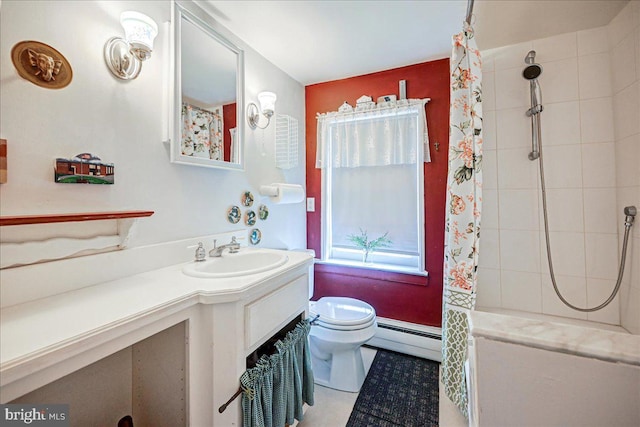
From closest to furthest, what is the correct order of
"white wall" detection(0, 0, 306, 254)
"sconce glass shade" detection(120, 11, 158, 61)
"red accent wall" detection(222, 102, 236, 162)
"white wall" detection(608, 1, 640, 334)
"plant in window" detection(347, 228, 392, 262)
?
"white wall" detection(0, 0, 306, 254) → "sconce glass shade" detection(120, 11, 158, 61) → "white wall" detection(608, 1, 640, 334) → "red accent wall" detection(222, 102, 236, 162) → "plant in window" detection(347, 228, 392, 262)

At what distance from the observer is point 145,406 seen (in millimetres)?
1065

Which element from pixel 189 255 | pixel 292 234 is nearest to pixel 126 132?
pixel 189 255

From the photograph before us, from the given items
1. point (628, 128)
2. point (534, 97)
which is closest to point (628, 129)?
point (628, 128)

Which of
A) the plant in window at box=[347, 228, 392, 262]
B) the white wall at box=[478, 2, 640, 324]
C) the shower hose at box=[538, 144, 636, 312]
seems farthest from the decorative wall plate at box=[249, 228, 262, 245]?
the shower hose at box=[538, 144, 636, 312]

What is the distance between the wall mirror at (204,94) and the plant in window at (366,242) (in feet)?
3.79

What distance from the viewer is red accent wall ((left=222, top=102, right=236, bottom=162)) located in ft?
4.89

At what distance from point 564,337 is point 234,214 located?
1.52m

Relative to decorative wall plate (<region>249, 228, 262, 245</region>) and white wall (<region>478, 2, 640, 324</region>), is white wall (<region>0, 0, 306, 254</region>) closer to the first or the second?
decorative wall plate (<region>249, 228, 262, 245</region>)

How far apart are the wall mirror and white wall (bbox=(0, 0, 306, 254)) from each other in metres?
0.07

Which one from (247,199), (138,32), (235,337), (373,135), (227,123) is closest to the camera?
(235,337)

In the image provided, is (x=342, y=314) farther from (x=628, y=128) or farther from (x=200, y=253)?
(x=628, y=128)

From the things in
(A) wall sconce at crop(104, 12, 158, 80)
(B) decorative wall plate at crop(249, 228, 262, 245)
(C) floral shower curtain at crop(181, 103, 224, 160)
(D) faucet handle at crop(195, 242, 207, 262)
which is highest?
(A) wall sconce at crop(104, 12, 158, 80)

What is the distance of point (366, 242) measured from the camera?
7.27ft

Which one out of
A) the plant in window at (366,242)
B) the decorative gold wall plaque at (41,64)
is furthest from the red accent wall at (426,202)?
the decorative gold wall plaque at (41,64)
